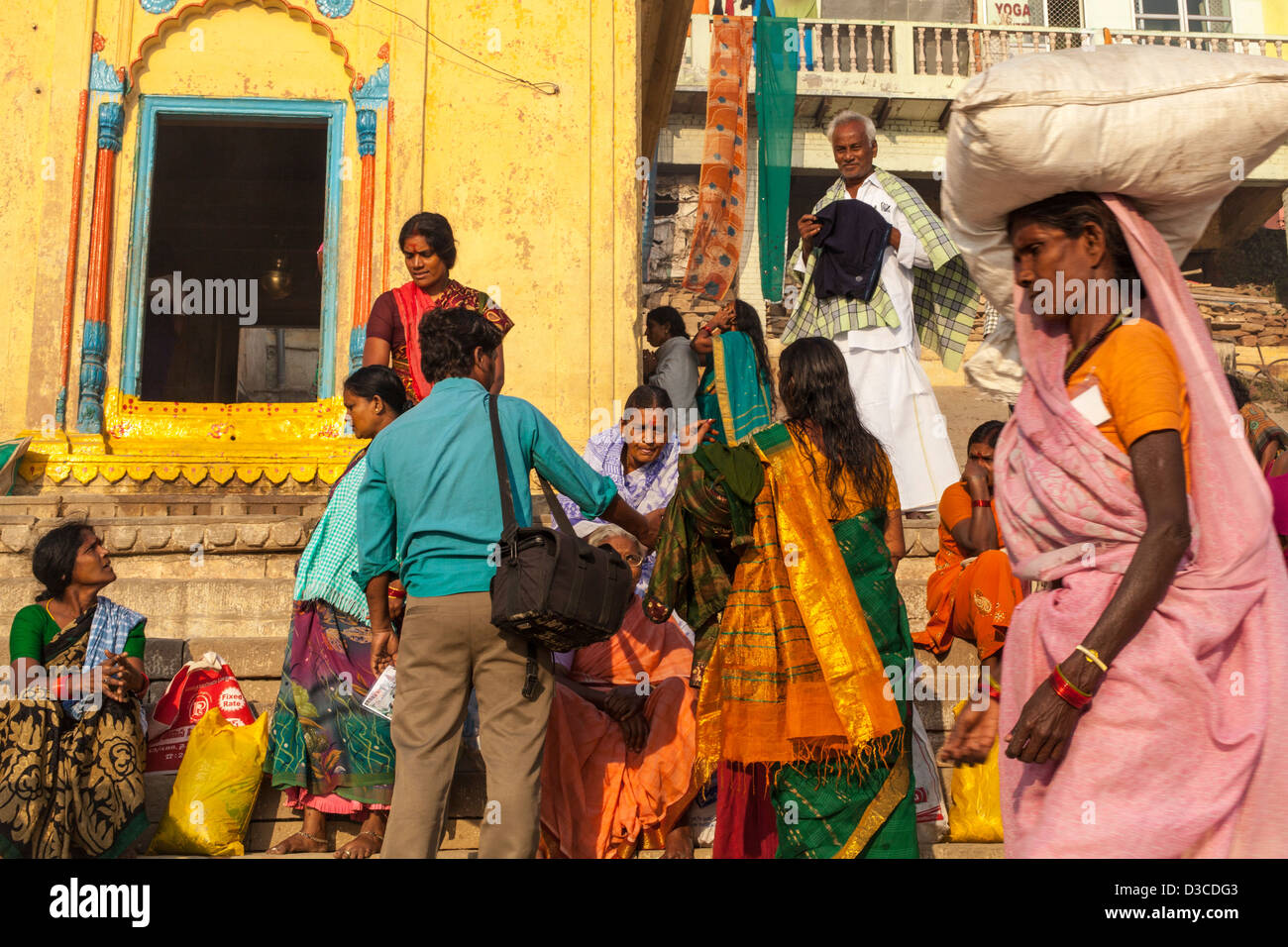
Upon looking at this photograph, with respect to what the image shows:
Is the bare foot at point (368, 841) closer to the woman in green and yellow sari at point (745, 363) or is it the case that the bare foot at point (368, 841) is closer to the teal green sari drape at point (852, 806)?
the teal green sari drape at point (852, 806)

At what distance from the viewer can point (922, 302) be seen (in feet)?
24.4

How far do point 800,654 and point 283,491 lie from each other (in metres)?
6.36

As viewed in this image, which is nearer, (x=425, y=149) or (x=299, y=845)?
(x=299, y=845)

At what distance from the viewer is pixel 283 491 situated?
908cm

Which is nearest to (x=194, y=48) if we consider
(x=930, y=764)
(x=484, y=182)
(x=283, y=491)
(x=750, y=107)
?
(x=484, y=182)

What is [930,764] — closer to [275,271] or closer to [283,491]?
[283,491]

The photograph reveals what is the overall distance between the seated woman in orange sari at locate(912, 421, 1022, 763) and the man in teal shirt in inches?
74.8

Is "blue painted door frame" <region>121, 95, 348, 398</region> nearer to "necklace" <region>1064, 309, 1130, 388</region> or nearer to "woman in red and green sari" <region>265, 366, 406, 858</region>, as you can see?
"woman in red and green sari" <region>265, 366, 406, 858</region>

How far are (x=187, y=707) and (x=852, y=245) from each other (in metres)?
4.27

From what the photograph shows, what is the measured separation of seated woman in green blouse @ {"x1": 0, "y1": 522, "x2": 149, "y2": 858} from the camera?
4.24m

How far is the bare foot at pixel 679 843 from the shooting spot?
4527 mm

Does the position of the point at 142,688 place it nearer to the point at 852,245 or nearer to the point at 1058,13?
the point at 852,245

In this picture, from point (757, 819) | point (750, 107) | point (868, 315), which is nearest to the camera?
point (757, 819)
